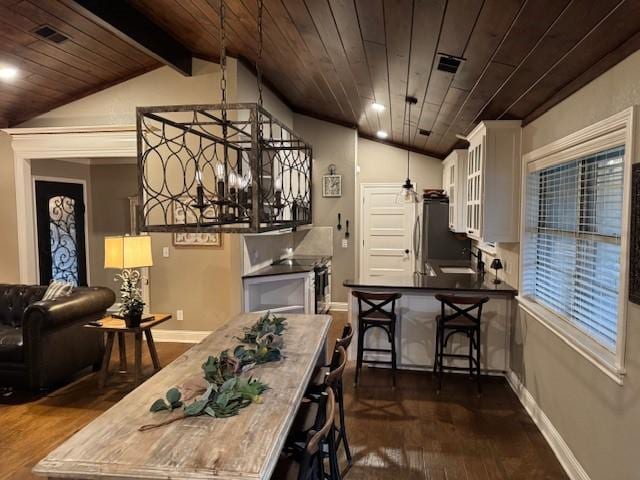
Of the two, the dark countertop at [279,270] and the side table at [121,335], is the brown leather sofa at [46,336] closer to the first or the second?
the side table at [121,335]

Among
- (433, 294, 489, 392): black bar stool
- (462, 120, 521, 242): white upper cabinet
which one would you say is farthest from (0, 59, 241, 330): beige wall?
(462, 120, 521, 242): white upper cabinet

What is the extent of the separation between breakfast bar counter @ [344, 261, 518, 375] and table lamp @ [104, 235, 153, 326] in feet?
6.34

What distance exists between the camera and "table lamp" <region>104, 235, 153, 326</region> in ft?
12.9

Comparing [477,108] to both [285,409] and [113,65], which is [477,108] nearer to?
[285,409]

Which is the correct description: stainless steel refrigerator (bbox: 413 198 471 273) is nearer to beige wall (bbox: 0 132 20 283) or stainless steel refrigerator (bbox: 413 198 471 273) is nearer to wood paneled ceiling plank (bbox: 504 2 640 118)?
wood paneled ceiling plank (bbox: 504 2 640 118)

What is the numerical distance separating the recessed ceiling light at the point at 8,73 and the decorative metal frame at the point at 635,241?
509cm

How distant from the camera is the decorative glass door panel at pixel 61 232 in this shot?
5.83 metres

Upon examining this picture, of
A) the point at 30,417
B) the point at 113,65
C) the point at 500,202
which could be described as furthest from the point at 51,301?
the point at 500,202

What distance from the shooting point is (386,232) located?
24.2 ft

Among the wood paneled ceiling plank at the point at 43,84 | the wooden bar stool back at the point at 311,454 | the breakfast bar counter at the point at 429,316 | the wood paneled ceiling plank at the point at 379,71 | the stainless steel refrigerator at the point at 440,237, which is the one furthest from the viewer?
the stainless steel refrigerator at the point at 440,237

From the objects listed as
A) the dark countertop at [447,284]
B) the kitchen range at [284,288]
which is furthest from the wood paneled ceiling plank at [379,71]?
the kitchen range at [284,288]

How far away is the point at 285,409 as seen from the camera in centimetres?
168

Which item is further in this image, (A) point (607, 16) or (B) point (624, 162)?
(B) point (624, 162)

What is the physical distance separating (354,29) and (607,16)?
1481 mm
